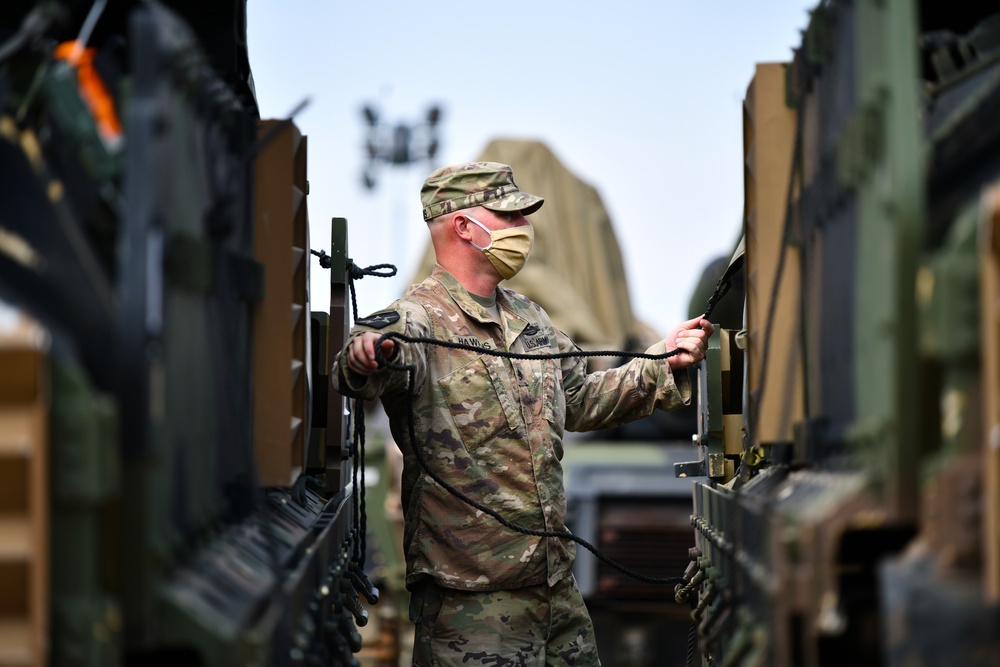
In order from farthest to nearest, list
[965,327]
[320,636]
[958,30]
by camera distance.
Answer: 1. [958,30]
2. [320,636]
3. [965,327]

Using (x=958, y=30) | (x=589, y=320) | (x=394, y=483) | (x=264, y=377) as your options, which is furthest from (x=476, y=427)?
(x=589, y=320)

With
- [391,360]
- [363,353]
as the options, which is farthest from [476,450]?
[363,353]

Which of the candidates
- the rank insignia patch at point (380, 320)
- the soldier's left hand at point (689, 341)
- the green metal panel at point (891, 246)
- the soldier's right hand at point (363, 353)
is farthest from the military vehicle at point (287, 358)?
the soldier's left hand at point (689, 341)

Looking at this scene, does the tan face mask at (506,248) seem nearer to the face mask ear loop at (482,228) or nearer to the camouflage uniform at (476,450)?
the face mask ear loop at (482,228)

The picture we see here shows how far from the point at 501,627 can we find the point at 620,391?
42.5 inches

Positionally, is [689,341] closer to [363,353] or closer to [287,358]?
[363,353]

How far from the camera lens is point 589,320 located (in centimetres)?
1984

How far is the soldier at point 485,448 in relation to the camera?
5.55m

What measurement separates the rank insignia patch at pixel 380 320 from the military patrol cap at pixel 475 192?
701 millimetres

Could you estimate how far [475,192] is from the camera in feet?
19.6

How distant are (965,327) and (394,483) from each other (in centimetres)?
1194

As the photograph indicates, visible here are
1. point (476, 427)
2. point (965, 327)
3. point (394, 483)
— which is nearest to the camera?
A: point (965, 327)

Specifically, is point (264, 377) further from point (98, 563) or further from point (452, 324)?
point (98, 563)

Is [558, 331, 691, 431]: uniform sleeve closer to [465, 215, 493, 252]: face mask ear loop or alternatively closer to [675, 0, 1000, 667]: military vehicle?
[465, 215, 493, 252]: face mask ear loop
